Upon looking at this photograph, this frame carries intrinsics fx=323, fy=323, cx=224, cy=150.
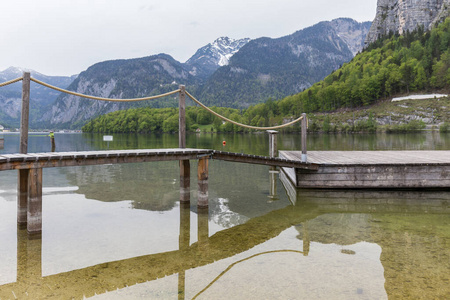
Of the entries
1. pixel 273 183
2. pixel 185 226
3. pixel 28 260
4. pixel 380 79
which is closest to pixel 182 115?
pixel 185 226

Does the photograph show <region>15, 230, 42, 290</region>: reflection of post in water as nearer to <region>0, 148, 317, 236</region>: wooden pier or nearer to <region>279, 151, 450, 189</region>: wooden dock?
<region>0, 148, 317, 236</region>: wooden pier

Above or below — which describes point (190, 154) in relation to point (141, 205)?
above

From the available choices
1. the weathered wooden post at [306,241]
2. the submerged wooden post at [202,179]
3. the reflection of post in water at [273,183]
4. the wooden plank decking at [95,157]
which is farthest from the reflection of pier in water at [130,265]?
the reflection of post in water at [273,183]

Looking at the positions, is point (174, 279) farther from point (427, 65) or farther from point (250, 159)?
point (427, 65)

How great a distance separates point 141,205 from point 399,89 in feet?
483

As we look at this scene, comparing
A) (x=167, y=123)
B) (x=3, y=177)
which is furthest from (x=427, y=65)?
(x=3, y=177)

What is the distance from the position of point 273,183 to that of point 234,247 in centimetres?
1000

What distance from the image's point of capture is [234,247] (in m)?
8.09

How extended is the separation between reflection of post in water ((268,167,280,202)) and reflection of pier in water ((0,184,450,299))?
5.89 ft

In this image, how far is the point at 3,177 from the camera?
64.2ft

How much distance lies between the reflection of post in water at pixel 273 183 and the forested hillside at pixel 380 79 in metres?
105

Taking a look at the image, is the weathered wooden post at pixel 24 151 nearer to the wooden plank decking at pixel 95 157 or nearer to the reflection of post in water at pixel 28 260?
the wooden plank decking at pixel 95 157

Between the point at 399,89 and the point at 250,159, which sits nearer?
the point at 250,159

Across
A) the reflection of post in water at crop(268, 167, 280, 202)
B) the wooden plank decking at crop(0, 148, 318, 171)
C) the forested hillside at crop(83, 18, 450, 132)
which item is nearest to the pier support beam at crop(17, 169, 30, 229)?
the wooden plank decking at crop(0, 148, 318, 171)
